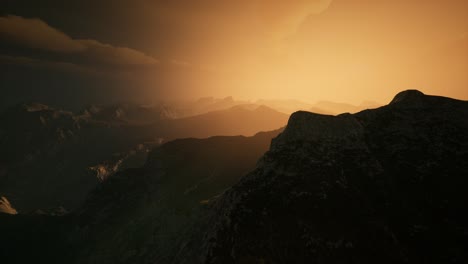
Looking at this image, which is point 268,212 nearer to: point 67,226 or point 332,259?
point 332,259

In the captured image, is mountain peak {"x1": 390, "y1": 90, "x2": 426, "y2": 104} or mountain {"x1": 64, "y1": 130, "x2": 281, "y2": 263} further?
mountain {"x1": 64, "y1": 130, "x2": 281, "y2": 263}

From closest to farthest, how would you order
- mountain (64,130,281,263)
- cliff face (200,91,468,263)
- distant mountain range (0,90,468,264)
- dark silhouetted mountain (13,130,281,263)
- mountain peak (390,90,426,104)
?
cliff face (200,91,468,263), distant mountain range (0,90,468,264), mountain peak (390,90,426,104), mountain (64,130,281,263), dark silhouetted mountain (13,130,281,263)

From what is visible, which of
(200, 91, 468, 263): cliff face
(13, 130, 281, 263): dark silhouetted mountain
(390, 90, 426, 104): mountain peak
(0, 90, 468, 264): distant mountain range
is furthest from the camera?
(13, 130, 281, 263): dark silhouetted mountain

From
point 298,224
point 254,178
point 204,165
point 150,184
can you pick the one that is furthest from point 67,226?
point 298,224

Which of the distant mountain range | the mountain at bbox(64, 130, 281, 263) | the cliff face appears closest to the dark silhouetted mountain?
the mountain at bbox(64, 130, 281, 263)

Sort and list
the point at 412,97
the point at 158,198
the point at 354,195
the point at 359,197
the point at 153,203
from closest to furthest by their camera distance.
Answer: the point at 359,197
the point at 354,195
the point at 412,97
the point at 153,203
the point at 158,198

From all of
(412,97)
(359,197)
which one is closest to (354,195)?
(359,197)

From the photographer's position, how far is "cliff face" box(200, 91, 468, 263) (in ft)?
66.5

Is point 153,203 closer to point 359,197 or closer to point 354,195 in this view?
point 354,195

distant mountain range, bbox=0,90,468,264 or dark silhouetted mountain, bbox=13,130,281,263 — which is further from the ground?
distant mountain range, bbox=0,90,468,264

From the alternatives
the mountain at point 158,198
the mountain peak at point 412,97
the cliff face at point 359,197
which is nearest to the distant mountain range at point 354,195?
the cliff face at point 359,197

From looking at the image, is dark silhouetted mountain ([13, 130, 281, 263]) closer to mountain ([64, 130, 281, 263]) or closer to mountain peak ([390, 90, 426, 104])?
mountain ([64, 130, 281, 263])

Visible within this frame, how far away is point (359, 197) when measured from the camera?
25.2 meters

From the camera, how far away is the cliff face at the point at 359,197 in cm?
2027
